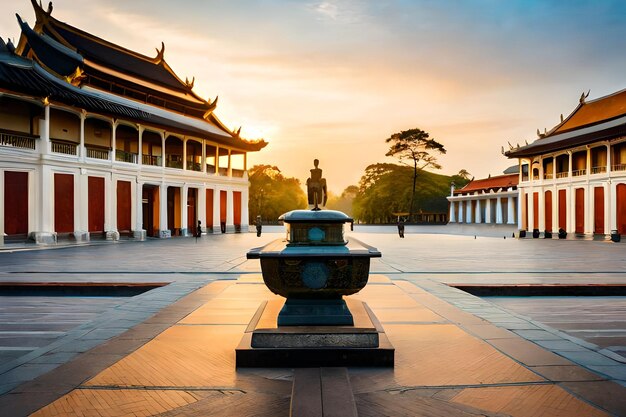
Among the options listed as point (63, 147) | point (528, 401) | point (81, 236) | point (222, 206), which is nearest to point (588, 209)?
point (222, 206)

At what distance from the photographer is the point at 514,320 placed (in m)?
7.19

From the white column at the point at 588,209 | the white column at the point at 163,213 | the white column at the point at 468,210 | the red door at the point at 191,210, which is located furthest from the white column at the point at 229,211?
the white column at the point at 468,210

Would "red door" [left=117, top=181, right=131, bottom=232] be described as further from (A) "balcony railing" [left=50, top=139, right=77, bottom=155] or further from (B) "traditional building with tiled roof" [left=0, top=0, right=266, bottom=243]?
(A) "balcony railing" [left=50, top=139, right=77, bottom=155]

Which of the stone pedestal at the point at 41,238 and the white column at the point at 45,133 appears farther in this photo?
the white column at the point at 45,133

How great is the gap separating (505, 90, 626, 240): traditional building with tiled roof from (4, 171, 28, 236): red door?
36.2m

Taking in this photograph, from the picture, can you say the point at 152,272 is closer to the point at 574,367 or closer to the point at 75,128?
the point at 574,367

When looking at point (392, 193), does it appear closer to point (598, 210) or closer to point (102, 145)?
point (598, 210)

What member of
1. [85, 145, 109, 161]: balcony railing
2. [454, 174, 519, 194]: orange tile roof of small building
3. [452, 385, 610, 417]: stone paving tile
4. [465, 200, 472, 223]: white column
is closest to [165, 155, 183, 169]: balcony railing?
[85, 145, 109, 161]: balcony railing

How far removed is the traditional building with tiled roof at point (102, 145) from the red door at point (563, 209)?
27.3 meters

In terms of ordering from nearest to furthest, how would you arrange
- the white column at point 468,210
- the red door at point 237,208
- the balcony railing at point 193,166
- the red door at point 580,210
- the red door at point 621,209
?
the red door at point 621,209, the red door at point 580,210, the balcony railing at point 193,166, the red door at point 237,208, the white column at point 468,210

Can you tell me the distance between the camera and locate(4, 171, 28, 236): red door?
23.7 m

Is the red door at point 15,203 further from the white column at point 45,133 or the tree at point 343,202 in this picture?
the tree at point 343,202

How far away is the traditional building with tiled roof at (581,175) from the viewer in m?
33.2

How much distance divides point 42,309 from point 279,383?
6.35m
